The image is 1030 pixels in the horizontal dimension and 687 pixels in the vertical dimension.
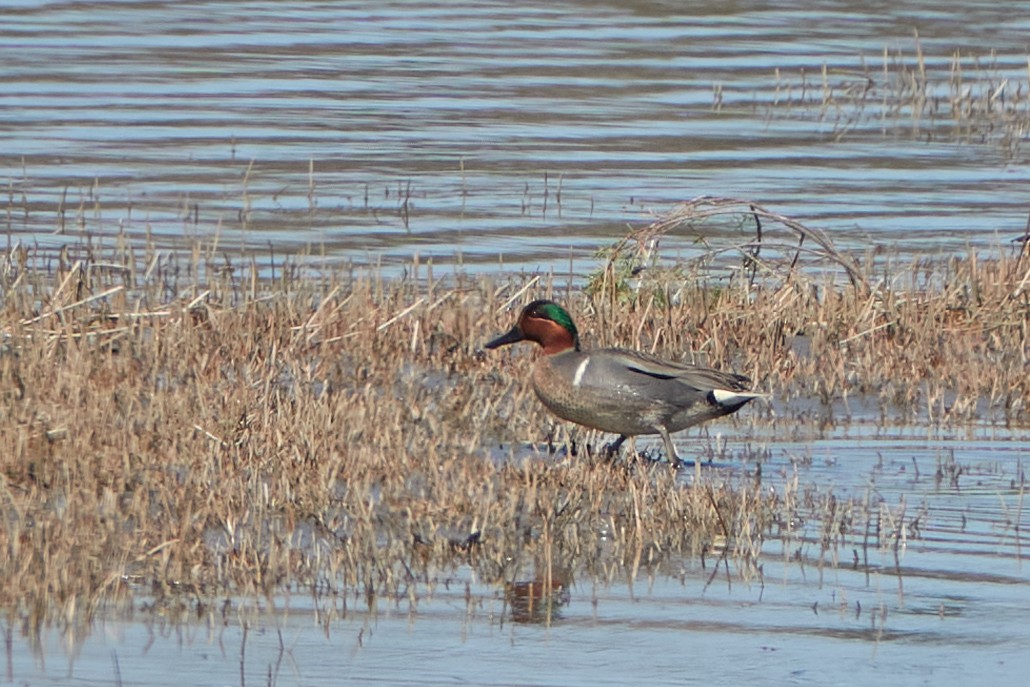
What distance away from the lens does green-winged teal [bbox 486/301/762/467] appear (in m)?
7.79

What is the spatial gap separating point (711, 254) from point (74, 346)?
3350 mm

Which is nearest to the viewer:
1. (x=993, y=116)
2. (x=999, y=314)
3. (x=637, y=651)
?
(x=637, y=651)

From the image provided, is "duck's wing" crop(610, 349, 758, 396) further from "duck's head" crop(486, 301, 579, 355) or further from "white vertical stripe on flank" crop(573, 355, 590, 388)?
"duck's head" crop(486, 301, 579, 355)

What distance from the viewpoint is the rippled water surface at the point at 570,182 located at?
5551mm

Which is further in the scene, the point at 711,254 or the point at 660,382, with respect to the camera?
the point at 711,254

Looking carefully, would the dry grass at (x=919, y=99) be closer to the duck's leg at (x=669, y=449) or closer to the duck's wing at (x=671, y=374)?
the duck's wing at (x=671, y=374)

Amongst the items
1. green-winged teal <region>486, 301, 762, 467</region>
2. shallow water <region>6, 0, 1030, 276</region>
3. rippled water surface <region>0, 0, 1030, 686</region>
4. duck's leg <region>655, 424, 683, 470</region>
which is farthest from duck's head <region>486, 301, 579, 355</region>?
shallow water <region>6, 0, 1030, 276</region>

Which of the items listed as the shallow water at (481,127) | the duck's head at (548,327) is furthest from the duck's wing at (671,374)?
the shallow water at (481,127)

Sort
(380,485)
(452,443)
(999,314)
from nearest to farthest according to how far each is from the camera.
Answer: (380,485), (452,443), (999,314)

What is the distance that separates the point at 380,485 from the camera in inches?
281

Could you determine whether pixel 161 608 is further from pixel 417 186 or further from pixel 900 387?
pixel 417 186

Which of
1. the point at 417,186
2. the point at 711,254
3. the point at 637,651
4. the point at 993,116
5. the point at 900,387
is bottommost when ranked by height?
the point at 637,651

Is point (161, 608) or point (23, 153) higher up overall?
point (23, 153)

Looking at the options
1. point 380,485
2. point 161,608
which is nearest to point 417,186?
point 380,485
